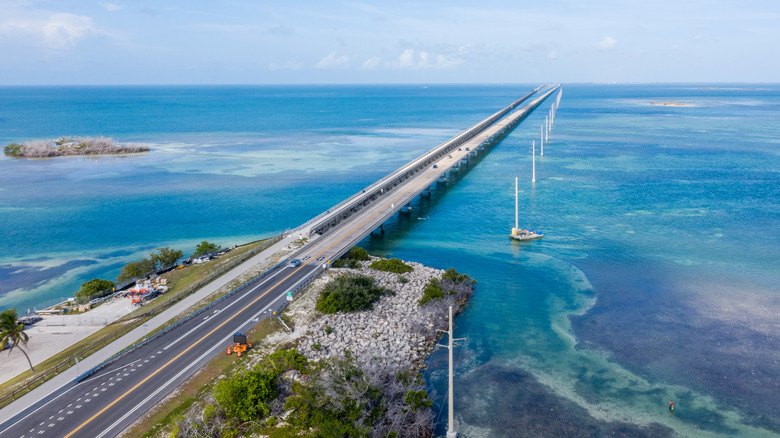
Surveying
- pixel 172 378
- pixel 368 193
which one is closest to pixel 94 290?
pixel 172 378

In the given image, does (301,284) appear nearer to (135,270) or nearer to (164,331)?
(164,331)

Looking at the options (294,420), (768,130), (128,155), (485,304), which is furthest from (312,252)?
(768,130)

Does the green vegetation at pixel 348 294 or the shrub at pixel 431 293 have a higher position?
the green vegetation at pixel 348 294

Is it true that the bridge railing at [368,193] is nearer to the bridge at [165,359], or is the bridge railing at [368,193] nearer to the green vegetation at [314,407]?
the bridge at [165,359]

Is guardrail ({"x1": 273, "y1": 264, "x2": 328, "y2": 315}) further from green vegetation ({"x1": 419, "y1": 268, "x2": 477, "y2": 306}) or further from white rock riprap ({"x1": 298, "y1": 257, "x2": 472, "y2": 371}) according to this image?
green vegetation ({"x1": 419, "y1": 268, "x2": 477, "y2": 306})

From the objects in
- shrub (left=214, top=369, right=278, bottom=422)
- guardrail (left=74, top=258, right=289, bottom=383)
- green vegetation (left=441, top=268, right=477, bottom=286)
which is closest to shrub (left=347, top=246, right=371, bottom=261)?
guardrail (left=74, top=258, right=289, bottom=383)

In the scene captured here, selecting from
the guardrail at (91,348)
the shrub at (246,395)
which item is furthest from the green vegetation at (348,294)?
the shrub at (246,395)

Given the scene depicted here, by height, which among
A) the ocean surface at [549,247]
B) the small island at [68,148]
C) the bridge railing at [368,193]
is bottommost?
the ocean surface at [549,247]
